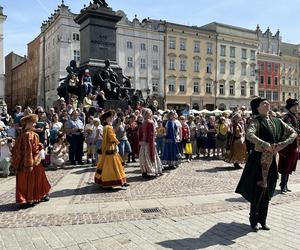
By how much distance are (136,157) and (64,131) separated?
3.00m

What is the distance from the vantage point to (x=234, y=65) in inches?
2534

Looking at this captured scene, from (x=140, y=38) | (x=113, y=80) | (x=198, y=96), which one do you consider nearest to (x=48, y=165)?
(x=113, y=80)

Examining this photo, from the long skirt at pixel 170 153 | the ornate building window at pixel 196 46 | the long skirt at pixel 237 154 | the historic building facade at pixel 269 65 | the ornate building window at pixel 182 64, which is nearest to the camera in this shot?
the long skirt at pixel 170 153

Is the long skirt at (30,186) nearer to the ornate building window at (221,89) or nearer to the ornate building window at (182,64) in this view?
the ornate building window at (182,64)

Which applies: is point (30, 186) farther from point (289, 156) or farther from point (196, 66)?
point (196, 66)

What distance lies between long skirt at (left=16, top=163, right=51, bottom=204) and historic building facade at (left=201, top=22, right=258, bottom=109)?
56088mm

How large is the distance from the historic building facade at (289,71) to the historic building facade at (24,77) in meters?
46.4

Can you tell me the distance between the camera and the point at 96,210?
6.58 metres

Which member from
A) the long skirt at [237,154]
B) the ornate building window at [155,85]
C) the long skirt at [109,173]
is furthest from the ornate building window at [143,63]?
the long skirt at [109,173]

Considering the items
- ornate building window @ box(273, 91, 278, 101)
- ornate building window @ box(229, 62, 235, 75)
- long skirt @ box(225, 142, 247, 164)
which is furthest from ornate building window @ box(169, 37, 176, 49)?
long skirt @ box(225, 142, 247, 164)

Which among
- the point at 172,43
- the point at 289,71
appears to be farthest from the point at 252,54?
the point at 172,43

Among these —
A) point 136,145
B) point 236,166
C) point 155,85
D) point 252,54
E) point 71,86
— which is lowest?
point 236,166

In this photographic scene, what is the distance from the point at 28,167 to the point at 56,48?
46.1 m

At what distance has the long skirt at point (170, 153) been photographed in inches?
441
